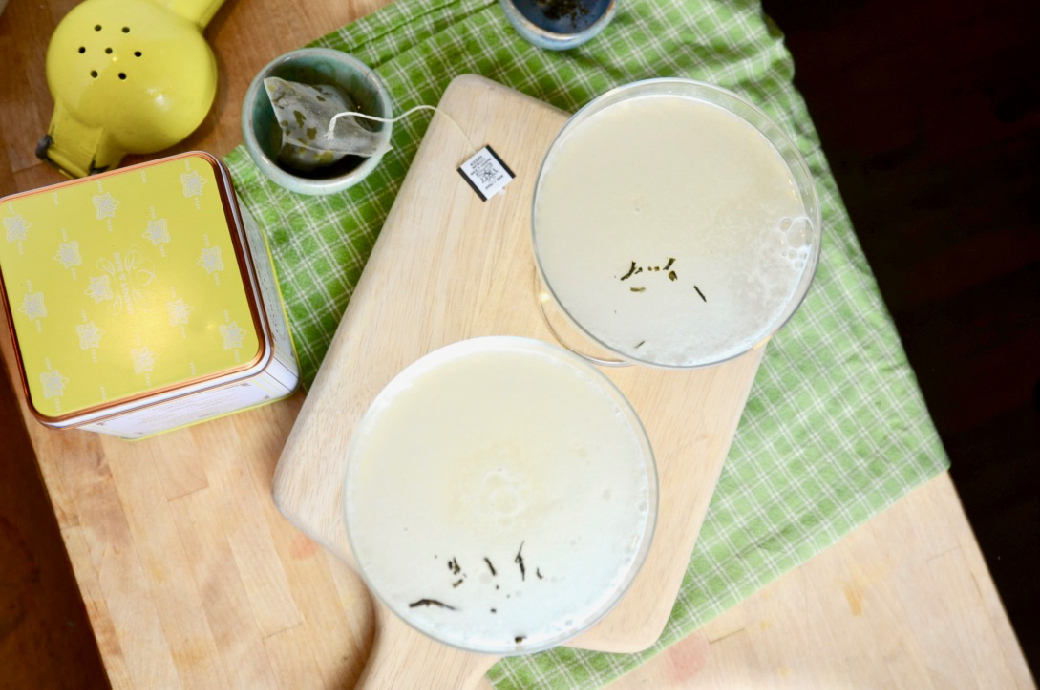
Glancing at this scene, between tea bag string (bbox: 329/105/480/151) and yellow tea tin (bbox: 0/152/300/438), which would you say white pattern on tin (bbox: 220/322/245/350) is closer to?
yellow tea tin (bbox: 0/152/300/438)

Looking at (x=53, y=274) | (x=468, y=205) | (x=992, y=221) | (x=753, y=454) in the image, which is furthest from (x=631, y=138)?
(x=992, y=221)

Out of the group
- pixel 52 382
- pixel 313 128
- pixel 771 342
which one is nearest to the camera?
pixel 52 382

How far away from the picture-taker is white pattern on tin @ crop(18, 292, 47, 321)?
65cm

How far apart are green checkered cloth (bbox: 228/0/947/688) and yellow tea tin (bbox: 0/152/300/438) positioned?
17 cm

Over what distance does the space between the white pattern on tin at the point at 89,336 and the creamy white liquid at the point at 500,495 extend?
0.82 ft

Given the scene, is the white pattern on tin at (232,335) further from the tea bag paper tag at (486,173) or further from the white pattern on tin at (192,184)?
the tea bag paper tag at (486,173)

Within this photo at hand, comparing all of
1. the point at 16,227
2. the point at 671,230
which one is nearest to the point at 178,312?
the point at 16,227

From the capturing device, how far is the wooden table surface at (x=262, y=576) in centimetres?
81

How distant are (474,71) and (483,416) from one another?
0.46 m

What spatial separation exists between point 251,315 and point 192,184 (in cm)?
14

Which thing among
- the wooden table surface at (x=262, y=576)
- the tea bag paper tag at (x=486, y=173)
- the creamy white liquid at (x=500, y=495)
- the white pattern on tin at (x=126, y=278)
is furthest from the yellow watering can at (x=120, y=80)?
the creamy white liquid at (x=500, y=495)

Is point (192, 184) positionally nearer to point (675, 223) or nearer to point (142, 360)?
point (142, 360)


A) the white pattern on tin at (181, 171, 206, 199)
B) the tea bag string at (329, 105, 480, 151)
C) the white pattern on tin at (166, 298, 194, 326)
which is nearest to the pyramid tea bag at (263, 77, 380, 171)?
the tea bag string at (329, 105, 480, 151)

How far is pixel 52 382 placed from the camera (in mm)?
639
